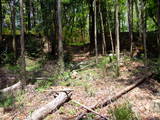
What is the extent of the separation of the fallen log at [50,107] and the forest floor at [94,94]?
0.46ft

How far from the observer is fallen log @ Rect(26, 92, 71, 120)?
5.76m

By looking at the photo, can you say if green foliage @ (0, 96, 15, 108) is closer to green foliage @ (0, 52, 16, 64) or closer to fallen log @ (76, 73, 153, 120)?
fallen log @ (76, 73, 153, 120)

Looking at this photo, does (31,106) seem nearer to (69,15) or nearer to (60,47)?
(60,47)

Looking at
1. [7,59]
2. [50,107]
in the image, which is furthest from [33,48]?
[50,107]

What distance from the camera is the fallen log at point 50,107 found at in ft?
18.9

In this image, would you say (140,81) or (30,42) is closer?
(140,81)

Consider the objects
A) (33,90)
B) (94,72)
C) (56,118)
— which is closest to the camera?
(56,118)

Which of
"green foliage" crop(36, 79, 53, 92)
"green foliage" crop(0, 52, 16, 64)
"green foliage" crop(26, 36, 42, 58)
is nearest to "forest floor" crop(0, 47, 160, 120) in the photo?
"green foliage" crop(36, 79, 53, 92)

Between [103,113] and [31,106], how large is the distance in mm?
2466

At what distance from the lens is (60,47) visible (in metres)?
10.7

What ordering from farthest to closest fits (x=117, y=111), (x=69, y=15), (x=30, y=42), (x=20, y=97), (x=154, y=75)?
(x=69, y=15)
(x=30, y=42)
(x=154, y=75)
(x=20, y=97)
(x=117, y=111)

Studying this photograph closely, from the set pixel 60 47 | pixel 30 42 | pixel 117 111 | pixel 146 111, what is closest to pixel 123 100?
pixel 146 111

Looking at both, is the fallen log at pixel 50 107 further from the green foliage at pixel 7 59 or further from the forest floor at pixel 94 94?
the green foliage at pixel 7 59

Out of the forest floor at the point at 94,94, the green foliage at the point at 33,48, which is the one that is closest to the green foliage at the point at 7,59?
the green foliage at the point at 33,48
